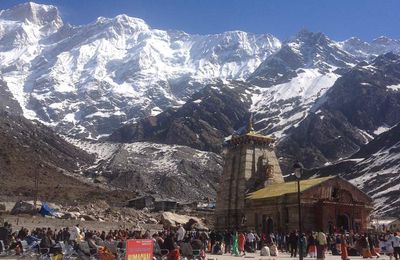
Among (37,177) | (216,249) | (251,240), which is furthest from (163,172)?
(216,249)

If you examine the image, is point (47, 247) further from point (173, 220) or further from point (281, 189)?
point (173, 220)

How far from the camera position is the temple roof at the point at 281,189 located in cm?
4369

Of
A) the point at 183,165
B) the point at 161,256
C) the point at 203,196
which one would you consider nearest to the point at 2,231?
the point at 161,256

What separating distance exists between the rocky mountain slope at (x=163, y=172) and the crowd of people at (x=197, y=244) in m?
92.1

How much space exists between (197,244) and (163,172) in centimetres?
13524

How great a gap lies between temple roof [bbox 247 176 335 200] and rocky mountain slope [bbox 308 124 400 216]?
70820 mm

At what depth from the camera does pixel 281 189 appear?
4659 centimetres

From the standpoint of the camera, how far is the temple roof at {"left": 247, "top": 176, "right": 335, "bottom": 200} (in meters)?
43.7

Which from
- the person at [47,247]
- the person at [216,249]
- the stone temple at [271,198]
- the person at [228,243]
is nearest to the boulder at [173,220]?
the stone temple at [271,198]

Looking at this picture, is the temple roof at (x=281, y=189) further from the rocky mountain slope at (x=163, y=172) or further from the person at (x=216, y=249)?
the rocky mountain slope at (x=163, y=172)

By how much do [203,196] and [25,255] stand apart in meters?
122

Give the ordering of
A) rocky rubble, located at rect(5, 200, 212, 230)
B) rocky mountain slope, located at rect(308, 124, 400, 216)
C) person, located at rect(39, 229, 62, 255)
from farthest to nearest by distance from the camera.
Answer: rocky mountain slope, located at rect(308, 124, 400, 216), rocky rubble, located at rect(5, 200, 212, 230), person, located at rect(39, 229, 62, 255)

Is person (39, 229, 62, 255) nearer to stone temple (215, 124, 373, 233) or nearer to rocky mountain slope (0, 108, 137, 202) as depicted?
stone temple (215, 124, 373, 233)

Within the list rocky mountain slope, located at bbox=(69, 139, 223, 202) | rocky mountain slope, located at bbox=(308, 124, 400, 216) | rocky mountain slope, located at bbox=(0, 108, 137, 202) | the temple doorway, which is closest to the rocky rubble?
the temple doorway
